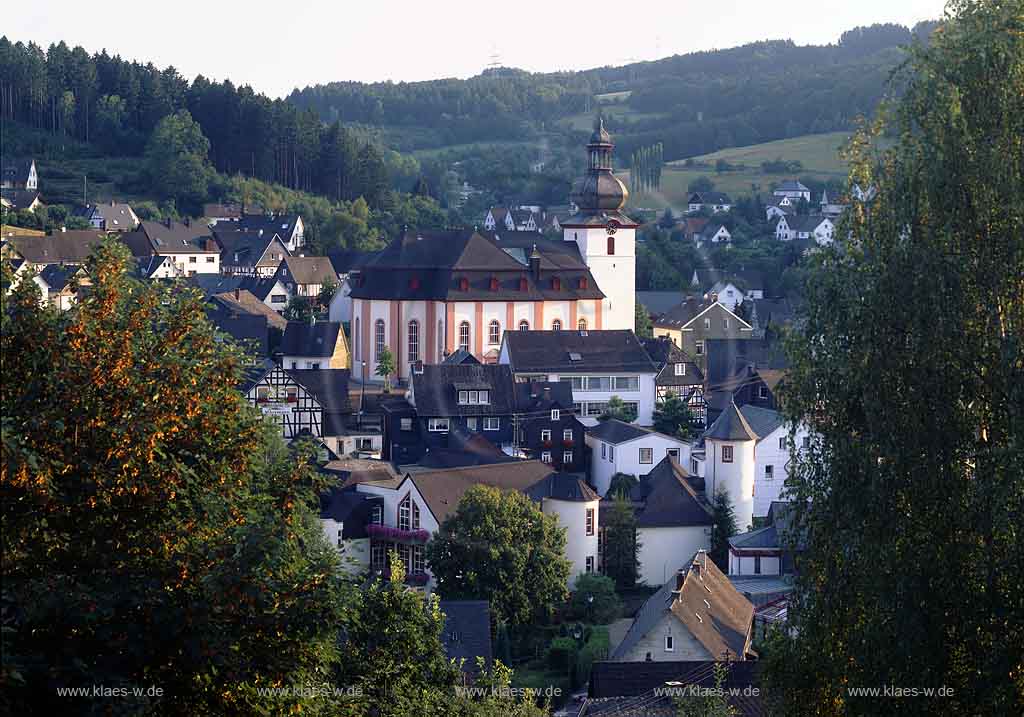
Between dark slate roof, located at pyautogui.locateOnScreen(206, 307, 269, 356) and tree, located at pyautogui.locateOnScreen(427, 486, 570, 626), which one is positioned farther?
dark slate roof, located at pyautogui.locateOnScreen(206, 307, 269, 356)

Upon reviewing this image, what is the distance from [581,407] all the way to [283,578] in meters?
35.4

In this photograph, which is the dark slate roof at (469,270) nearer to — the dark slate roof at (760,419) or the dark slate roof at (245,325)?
the dark slate roof at (245,325)

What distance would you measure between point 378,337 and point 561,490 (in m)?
21.2

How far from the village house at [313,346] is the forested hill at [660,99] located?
214ft

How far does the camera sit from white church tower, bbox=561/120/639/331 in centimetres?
5300

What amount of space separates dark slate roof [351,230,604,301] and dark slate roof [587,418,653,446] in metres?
12.3

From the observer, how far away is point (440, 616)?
15.0m

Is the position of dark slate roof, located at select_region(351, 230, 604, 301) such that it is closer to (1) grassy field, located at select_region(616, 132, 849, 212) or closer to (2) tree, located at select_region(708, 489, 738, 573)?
(2) tree, located at select_region(708, 489, 738, 573)

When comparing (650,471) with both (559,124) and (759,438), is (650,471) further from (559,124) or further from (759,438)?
(559,124)

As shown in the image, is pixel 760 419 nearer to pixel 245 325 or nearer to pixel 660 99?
pixel 245 325

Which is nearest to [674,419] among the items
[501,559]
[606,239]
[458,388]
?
[458,388]

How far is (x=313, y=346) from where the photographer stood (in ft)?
171

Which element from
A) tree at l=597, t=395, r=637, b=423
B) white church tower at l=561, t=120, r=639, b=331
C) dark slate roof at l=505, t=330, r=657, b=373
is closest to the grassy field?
white church tower at l=561, t=120, r=639, b=331

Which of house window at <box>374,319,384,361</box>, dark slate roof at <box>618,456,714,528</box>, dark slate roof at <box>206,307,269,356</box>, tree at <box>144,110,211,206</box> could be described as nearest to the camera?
dark slate roof at <box>618,456,714,528</box>
